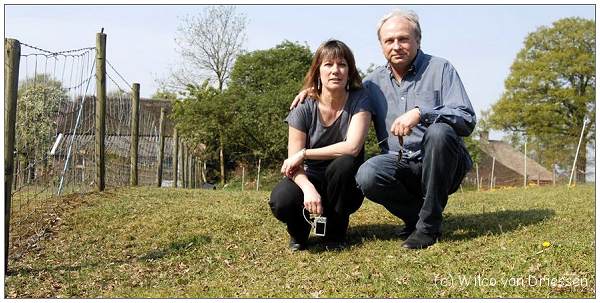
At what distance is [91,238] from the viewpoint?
213 inches

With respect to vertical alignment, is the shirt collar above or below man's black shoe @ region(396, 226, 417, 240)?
above

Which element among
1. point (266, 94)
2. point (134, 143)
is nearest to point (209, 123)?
point (266, 94)

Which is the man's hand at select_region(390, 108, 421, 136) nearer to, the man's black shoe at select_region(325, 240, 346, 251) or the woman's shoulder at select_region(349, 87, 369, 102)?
the woman's shoulder at select_region(349, 87, 369, 102)

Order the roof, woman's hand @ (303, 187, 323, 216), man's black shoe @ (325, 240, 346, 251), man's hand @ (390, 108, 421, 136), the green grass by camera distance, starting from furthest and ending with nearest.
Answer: the roof, man's black shoe @ (325, 240, 346, 251), woman's hand @ (303, 187, 323, 216), man's hand @ (390, 108, 421, 136), the green grass

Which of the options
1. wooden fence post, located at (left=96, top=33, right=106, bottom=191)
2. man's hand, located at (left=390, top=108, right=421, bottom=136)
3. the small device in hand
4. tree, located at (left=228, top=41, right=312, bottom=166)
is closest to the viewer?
man's hand, located at (left=390, top=108, right=421, bottom=136)

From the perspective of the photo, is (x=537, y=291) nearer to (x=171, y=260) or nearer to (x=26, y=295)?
(x=171, y=260)

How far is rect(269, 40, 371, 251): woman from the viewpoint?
4.29 meters

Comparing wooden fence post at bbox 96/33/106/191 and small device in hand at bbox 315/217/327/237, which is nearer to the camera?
small device in hand at bbox 315/217/327/237

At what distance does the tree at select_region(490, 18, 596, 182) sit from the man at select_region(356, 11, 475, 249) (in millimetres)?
24859

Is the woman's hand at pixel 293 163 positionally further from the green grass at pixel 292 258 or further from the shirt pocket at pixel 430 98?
the shirt pocket at pixel 430 98

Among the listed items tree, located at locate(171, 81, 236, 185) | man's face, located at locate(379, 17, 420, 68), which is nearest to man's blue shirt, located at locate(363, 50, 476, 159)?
man's face, located at locate(379, 17, 420, 68)

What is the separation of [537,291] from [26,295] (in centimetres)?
279

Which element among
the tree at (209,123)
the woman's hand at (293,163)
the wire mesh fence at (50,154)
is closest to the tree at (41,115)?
the wire mesh fence at (50,154)

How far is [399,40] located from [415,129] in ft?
1.90
